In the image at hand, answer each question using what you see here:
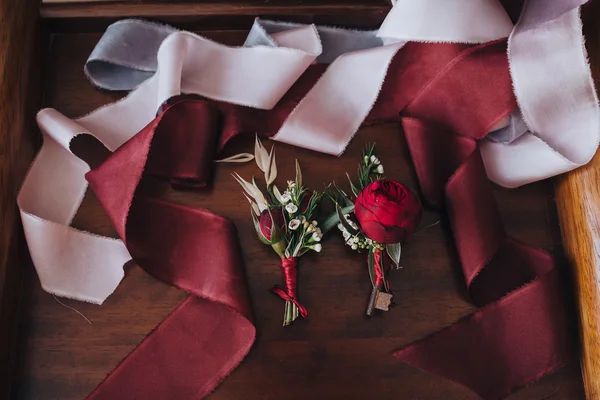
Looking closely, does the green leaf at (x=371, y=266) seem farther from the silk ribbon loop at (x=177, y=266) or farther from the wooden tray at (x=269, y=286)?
the silk ribbon loop at (x=177, y=266)

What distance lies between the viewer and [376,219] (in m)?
0.71

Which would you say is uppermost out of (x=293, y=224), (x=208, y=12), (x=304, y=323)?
(x=208, y=12)

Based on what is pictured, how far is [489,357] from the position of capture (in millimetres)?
812

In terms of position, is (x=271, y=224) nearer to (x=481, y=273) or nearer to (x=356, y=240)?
(x=356, y=240)

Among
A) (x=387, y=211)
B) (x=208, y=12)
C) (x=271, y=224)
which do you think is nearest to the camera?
(x=387, y=211)

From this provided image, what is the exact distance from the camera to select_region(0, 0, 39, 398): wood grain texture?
0.77 meters

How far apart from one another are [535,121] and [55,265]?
65 centimetres

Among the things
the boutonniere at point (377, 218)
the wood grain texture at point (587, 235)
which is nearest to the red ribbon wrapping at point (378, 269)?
the boutonniere at point (377, 218)

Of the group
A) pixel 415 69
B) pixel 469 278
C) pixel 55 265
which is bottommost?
pixel 55 265

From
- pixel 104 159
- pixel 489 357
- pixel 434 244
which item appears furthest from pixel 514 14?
pixel 104 159

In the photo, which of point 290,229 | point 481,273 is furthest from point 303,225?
point 481,273

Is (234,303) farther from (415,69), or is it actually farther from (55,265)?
(415,69)

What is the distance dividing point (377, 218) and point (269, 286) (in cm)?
19

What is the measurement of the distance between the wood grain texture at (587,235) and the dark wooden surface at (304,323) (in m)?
0.02
